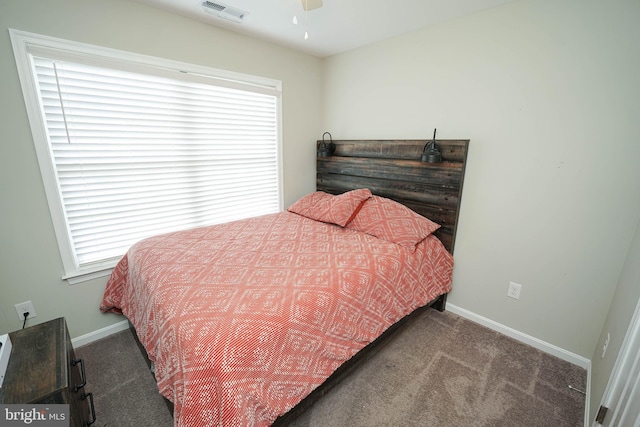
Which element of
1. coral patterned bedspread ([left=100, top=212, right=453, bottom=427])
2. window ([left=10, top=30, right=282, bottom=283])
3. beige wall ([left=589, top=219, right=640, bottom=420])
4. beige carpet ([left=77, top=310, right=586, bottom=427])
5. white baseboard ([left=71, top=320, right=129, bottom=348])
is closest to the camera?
coral patterned bedspread ([left=100, top=212, right=453, bottom=427])

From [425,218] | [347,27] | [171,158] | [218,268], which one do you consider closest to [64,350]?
[218,268]

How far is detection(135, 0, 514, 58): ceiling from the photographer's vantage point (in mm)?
1835

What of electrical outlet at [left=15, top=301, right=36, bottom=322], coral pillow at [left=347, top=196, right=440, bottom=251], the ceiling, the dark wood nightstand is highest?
the ceiling

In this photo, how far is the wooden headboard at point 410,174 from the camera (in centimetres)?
215

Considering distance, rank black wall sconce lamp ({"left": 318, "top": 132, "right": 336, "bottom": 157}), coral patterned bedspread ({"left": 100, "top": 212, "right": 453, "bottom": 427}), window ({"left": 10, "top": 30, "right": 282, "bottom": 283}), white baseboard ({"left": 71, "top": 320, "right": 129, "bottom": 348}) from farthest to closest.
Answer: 1. black wall sconce lamp ({"left": 318, "top": 132, "right": 336, "bottom": 157})
2. white baseboard ({"left": 71, "top": 320, "right": 129, "bottom": 348})
3. window ({"left": 10, "top": 30, "right": 282, "bottom": 283})
4. coral patterned bedspread ({"left": 100, "top": 212, "right": 453, "bottom": 427})

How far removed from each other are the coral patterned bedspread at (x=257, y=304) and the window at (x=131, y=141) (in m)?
0.31

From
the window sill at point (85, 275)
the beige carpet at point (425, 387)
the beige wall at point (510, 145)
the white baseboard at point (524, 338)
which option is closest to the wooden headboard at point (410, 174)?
the beige wall at point (510, 145)

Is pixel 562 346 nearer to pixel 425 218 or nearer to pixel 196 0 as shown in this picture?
pixel 425 218

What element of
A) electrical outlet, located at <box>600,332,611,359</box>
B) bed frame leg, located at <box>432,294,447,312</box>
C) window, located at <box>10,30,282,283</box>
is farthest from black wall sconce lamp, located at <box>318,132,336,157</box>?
electrical outlet, located at <box>600,332,611,359</box>

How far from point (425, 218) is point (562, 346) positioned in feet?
4.19

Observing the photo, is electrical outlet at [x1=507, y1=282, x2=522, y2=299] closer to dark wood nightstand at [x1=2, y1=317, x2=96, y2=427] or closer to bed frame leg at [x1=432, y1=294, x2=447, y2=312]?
bed frame leg at [x1=432, y1=294, x2=447, y2=312]

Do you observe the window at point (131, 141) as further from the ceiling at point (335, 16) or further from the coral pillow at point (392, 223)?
the coral pillow at point (392, 223)

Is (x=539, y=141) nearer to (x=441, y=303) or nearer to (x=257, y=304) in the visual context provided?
(x=441, y=303)

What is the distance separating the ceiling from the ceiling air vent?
0.03m
